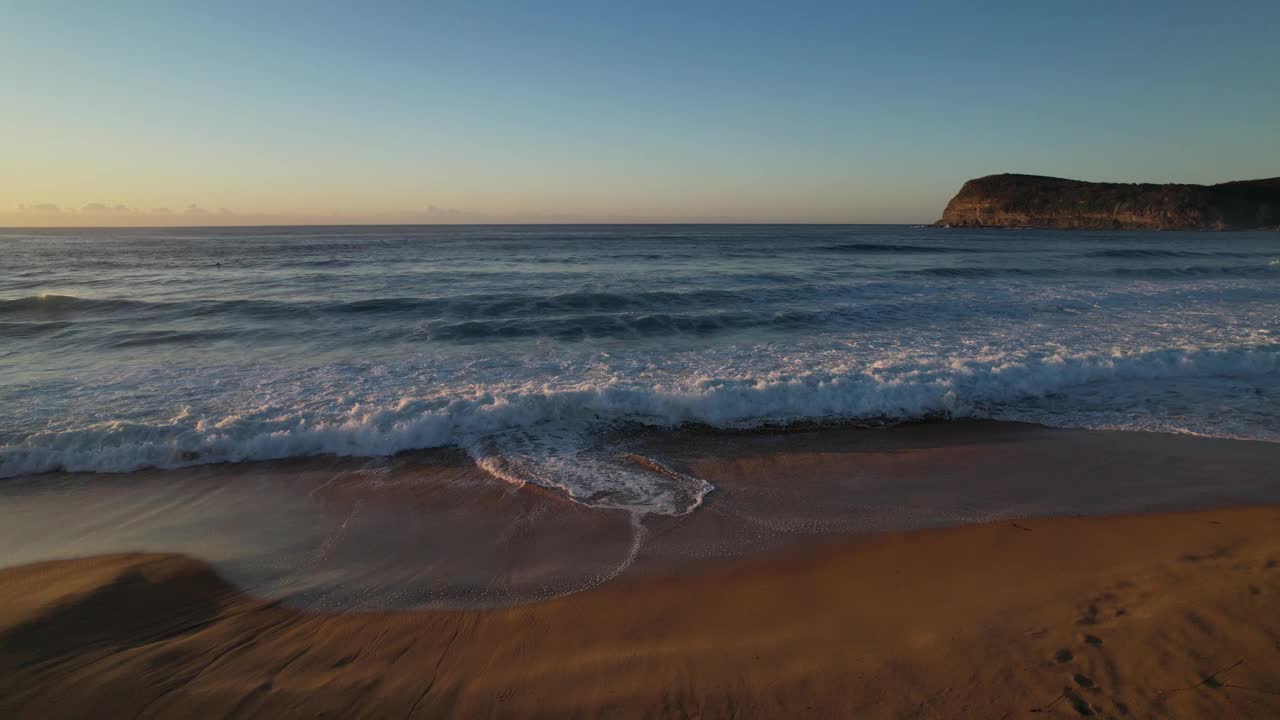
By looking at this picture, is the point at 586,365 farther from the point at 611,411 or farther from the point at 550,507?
the point at 550,507

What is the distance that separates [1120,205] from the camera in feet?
251

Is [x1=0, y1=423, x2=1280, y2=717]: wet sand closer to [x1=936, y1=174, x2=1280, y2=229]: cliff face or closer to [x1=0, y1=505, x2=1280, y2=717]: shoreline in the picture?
[x1=0, y1=505, x2=1280, y2=717]: shoreline

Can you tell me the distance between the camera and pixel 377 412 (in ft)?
23.2

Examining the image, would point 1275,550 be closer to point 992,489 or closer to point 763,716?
point 992,489

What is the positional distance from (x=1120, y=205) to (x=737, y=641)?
10231 cm

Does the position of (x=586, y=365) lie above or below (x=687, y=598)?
above

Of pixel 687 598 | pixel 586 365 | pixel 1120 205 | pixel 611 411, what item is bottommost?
pixel 687 598

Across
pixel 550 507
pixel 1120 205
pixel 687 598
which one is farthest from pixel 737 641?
pixel 1120 205

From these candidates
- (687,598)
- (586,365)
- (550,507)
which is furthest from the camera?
(586,365)

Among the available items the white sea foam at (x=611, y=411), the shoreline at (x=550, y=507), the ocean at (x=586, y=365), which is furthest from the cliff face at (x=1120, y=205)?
the shoreline at (x=550, y=507)

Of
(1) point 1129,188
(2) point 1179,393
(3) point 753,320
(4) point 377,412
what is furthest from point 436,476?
(1) point 1129,188

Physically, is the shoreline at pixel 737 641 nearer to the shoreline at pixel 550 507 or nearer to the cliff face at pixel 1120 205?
the shoreline at pixel 550 507

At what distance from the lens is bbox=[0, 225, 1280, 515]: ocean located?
21.6 ft

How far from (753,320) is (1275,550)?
9.93 m
